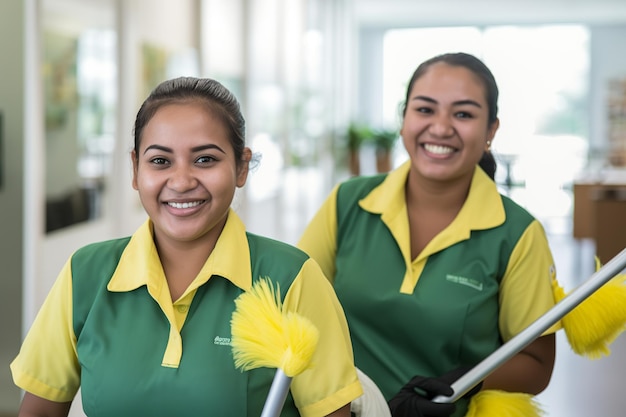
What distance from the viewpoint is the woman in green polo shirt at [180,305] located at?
138 centimetres

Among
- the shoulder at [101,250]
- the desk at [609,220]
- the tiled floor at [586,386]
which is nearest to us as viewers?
the shoulder at [101,250]

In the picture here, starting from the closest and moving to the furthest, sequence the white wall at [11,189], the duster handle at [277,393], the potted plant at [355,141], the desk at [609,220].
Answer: the duster handle at [277,393] → the white wall at [11,189] → the desk at [609,220] → the potted plant at [355,141]

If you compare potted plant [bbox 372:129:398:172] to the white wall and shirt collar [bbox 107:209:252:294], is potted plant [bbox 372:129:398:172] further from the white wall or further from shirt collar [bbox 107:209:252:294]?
shirt collar [bbox 107:209:252:294]

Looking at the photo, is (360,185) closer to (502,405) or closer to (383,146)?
(502,405)

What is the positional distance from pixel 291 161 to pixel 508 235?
659 cm

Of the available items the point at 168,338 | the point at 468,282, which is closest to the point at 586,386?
the point at 468,282

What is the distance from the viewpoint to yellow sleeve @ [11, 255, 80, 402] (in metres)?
1.45

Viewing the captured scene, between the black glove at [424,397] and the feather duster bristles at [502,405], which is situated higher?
the black glove at [424,397]

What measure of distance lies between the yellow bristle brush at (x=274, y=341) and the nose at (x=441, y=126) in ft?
2.59

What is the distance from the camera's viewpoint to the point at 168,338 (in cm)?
141

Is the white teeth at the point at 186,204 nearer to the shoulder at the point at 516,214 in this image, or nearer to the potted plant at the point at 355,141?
the shoulder at the point at 516,214

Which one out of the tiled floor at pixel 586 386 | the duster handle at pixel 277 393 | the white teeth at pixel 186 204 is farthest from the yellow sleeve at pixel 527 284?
the tiled floor at pixel 586 386

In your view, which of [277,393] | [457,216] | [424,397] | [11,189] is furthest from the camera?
[11,189]

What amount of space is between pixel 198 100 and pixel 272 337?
0.48 m
